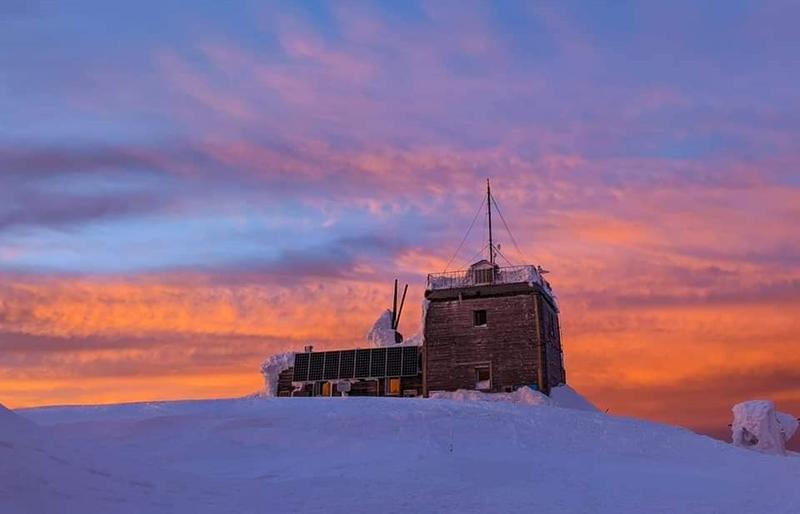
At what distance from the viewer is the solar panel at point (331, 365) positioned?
5281 cm

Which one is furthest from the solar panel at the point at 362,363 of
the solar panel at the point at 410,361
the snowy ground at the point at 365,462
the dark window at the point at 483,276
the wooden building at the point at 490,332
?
the snowy ground at the point at 365,462

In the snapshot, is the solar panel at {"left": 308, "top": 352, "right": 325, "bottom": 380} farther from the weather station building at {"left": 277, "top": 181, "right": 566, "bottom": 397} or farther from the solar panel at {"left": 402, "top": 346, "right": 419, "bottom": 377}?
the solar panel at {"left": 402, "top": 346, "right": 419, "bottom": 377}

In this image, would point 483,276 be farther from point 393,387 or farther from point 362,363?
point 362,363

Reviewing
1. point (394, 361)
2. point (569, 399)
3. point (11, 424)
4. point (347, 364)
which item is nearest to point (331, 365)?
point (347, 364)

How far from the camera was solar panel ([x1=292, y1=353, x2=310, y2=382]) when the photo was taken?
53.6m

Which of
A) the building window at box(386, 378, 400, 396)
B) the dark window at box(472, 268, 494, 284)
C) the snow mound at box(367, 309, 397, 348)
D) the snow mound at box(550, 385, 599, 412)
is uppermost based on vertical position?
the dark window at box(472, 268, 494, 284)

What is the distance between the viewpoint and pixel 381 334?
5659cm

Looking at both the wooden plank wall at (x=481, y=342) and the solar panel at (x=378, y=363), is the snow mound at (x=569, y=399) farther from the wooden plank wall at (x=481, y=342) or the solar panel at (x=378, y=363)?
the solar panel at (x=378, y=363)

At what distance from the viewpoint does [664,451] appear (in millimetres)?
25312

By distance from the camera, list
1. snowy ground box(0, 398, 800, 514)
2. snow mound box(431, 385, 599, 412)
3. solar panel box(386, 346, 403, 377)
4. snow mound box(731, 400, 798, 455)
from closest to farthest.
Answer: snowy ground box(0, 398, 800, 514) < snow mound box(731, 400, 798, 455) < snow mound box(431, 385, 599, 412) < solar panel box(386, 346, 403, 377)

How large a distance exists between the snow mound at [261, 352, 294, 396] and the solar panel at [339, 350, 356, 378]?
15.6ft

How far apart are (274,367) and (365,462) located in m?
37.9

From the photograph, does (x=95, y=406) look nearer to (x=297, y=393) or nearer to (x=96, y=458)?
(x=96, y=458)

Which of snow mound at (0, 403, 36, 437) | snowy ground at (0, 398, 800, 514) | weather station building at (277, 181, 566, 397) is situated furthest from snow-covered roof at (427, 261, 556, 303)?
snow mound at (0, 403, 36, 437)
